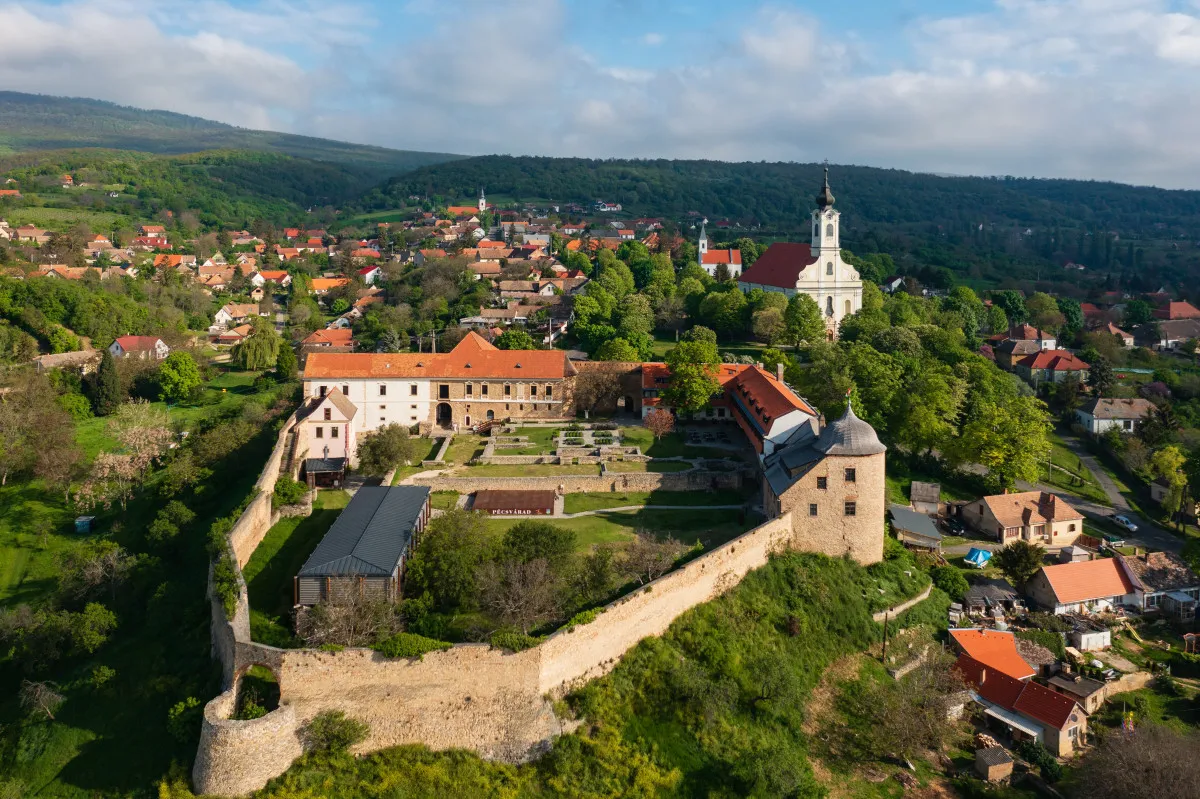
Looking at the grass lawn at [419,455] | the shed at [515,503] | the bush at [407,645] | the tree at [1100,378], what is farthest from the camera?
the tree at [1100,378]

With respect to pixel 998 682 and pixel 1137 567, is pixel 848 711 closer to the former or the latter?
pixel 998 682

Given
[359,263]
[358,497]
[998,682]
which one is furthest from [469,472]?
[359,263]

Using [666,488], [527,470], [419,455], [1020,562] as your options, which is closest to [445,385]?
[419,455]

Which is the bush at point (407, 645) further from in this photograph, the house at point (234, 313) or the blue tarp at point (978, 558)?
the house at point (234, 313)

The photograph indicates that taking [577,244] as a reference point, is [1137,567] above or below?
below

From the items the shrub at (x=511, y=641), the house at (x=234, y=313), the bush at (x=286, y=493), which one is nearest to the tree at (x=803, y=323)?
the bush at (x=286, y=493)
